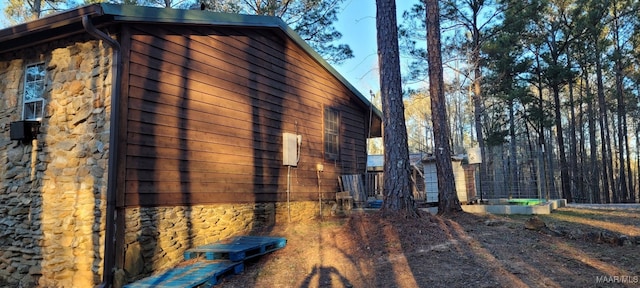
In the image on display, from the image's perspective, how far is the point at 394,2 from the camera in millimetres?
6895

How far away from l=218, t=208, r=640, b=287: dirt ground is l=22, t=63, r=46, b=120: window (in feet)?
13.8

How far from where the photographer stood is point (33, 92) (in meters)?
6.27

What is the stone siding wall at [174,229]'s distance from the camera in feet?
17.6

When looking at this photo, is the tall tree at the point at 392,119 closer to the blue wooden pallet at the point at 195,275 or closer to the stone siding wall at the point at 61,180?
the blue wooden pallet at the point at 195,275

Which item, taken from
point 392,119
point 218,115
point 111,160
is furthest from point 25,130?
point 392,119

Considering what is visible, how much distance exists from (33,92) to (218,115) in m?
2.92

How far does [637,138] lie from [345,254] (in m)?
32.0

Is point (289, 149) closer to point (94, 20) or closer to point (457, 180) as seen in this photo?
point (94, 20)

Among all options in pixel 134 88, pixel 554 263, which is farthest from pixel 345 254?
pixel 134 88

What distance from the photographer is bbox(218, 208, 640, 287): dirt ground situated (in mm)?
3934

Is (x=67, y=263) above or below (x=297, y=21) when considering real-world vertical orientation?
below

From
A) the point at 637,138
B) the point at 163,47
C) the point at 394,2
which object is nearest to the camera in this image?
the point at 163,47

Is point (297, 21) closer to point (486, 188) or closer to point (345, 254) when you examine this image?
point (486, 188)

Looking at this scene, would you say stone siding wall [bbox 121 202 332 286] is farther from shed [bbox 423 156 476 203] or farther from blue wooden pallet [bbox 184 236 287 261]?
shed [bbox 423 156 476 203]
